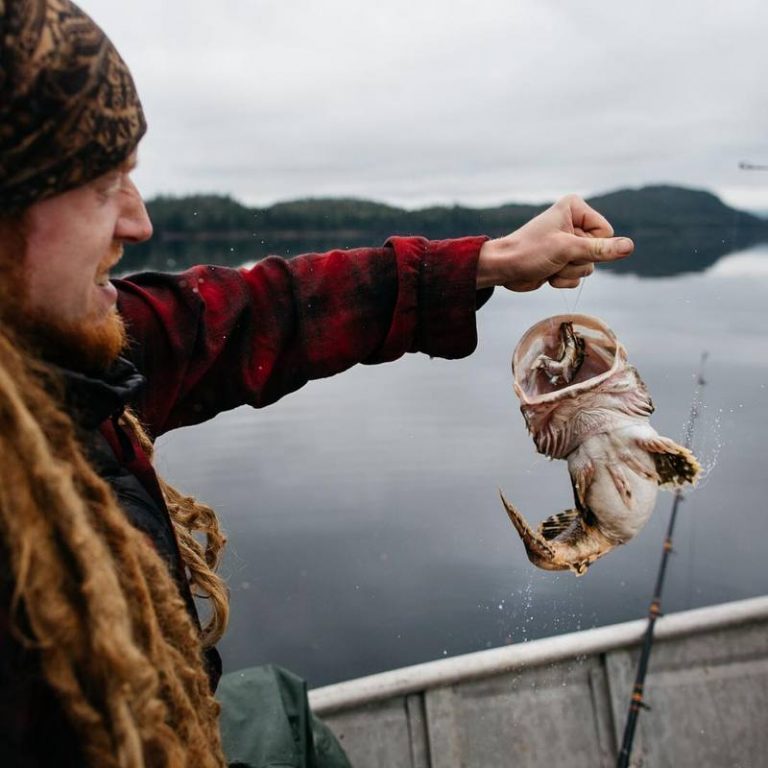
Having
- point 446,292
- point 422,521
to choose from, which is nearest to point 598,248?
point 446,292

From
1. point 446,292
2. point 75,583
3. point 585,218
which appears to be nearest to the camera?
point 75,583

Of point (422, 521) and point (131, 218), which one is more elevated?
point (131, 218)

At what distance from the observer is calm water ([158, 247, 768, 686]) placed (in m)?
11.1

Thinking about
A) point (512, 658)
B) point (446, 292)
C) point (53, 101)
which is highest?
point (53, 101)

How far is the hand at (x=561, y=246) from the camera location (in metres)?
2.32

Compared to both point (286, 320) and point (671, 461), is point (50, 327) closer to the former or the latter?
point (286, 320)

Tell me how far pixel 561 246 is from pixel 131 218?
1.25 m

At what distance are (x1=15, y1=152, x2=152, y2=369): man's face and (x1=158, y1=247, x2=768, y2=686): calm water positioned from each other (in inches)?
235

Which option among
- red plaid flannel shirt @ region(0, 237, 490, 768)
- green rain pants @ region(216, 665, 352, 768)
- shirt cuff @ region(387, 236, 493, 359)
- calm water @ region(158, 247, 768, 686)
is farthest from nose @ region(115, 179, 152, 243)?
calm water @ region(158, 247, 768, 686)

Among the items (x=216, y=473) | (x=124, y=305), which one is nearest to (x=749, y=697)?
(x=124, y=305)

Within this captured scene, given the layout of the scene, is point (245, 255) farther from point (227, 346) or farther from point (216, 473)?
point (227, 346)

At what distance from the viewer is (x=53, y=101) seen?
4.71 feet

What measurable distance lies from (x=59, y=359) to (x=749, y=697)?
174 inches

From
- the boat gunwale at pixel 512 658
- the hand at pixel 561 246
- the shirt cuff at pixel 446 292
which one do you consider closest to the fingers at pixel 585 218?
the hand at pixel 561 246
